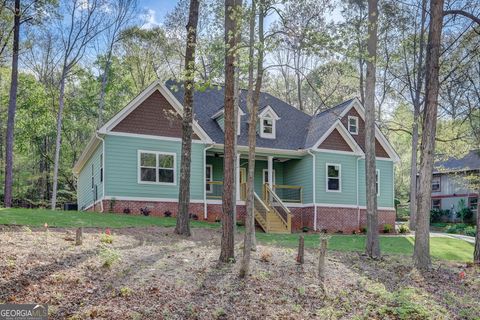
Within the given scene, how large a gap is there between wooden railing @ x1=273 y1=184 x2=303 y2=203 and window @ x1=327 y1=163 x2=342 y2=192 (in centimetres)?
148

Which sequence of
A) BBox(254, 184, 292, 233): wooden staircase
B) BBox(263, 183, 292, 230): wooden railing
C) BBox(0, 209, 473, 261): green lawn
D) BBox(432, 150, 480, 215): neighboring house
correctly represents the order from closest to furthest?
1. BBox(0, 209, 473, 261): green lawn
2. BBox(254, 184, 292, 233): wooden staircase
3. BBox(263, 183, 292, 230): wooden railing
4. BBox(432, 150, 480, 215): neighboring house

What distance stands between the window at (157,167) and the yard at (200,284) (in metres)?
6.83

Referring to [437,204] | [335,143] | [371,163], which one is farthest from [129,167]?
[437,204]

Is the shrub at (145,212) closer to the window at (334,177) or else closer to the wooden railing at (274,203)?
the wooden railing at (274,203)

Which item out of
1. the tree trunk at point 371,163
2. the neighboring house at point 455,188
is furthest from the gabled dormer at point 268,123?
the neighboring house at point 455,188

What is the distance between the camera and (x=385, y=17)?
2280 centimetres

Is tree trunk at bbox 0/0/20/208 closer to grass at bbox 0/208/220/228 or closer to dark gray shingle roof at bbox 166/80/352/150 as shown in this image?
grass at bbox 0/208/220/228

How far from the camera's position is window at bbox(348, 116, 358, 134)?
75.5ft

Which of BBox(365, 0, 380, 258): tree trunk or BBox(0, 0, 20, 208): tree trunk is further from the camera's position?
BBox(0, 0, 20, 208): tree trunk

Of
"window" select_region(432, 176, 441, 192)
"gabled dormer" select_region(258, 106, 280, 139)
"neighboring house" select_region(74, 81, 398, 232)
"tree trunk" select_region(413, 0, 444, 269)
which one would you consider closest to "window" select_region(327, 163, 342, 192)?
"neighboring house" select_region(74, 81, 398, 232)

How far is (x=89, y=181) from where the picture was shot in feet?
70.7

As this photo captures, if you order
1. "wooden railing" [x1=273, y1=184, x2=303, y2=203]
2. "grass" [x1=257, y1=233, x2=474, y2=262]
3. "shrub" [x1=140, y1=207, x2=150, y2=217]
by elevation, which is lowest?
"grass" [x1=257, y1=233, x2=474, y2=262]

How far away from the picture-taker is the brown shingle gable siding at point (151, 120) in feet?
58.4

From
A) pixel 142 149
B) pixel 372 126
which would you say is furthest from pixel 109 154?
pixel 372 126
